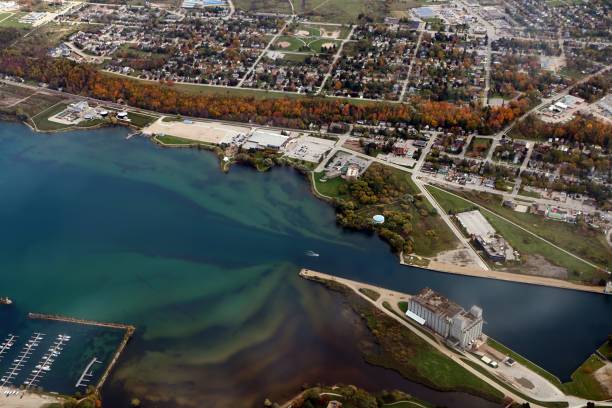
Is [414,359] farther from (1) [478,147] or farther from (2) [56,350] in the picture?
(1) [478,147]

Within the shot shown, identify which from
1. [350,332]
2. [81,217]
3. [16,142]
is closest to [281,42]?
[16,142]

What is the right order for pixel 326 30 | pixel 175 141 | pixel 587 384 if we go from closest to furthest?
pixel 587 384
pixel 175 141
pixel 326 30

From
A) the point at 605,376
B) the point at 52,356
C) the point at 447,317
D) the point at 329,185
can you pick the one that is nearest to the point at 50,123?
the point at 329,185

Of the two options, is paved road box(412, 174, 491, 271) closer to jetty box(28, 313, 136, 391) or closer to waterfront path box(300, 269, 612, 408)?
waterfront path box(300, 269, 612, 408)

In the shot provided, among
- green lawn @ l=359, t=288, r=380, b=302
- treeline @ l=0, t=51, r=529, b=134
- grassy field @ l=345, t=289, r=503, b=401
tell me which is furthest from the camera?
treeline @ l=0, t=51, r=529, b=134

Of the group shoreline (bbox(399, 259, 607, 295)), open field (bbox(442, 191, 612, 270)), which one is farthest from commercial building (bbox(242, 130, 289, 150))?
shoreline (bbox(399, 259, 607, 295))
